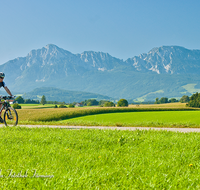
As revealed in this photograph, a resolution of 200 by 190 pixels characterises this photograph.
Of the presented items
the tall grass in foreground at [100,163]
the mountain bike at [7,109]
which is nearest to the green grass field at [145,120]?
the mountain bike at [7,109]

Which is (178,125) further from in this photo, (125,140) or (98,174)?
(98,174)

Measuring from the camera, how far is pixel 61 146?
7.70m

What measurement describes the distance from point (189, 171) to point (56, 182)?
3119mm

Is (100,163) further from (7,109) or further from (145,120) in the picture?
(145,120)

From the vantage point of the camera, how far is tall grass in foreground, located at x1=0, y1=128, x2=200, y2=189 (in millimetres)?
4742

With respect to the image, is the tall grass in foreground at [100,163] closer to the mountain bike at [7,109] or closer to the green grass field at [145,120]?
the mountain bike at [7,109]

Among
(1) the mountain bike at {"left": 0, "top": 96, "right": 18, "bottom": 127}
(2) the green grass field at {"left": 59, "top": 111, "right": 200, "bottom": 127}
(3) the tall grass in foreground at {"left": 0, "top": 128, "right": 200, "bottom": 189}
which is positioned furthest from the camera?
(2) the green grass field at {"left": 59, "top": 111, "right": 200, "bottom": 127}

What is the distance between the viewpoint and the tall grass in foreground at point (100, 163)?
15.6 ft

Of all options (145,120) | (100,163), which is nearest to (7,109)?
(100,163)

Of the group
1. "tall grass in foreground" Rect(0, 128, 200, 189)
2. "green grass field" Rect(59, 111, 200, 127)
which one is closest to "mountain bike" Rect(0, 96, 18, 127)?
"green grass field" Rect(59, 111, 200, 127)

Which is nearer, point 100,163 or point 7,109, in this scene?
point 100,163

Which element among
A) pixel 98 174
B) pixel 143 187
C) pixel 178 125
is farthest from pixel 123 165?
pixel 178 125

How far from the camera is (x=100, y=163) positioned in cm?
597

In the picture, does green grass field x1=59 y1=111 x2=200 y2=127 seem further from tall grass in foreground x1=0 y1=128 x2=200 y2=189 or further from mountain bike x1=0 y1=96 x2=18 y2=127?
tall grass in foreground x1=0 y1=128 x2=200 y2=189
